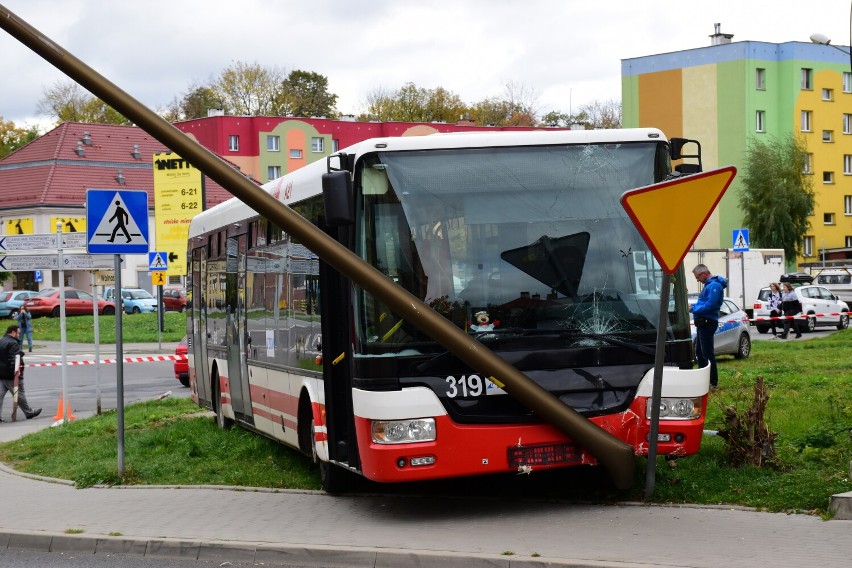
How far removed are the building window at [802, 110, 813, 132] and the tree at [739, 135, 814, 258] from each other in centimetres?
850

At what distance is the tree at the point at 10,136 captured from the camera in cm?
9344

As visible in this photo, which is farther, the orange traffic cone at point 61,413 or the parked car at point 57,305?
the parked car at point 57,305

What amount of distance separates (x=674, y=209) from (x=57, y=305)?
186ft

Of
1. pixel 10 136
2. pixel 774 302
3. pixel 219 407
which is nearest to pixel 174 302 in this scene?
pixel 10 136

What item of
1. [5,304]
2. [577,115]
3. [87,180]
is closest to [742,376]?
[5,304]

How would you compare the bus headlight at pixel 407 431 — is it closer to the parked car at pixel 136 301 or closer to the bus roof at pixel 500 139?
the bus roof at pixel 500 139

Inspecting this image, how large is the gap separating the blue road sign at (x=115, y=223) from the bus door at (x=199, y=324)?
3.83 m

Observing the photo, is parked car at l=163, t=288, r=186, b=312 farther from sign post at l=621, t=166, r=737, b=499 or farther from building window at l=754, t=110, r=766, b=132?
sign post at l=621, t=166, r=737, b=499

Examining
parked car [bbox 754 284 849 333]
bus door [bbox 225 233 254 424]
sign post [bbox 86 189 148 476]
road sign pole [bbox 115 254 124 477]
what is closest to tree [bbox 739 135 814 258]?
parked car [bbox 754 284 849 333]

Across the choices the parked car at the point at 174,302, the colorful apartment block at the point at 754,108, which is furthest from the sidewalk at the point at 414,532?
the colorful apartment block at the point at 754,108

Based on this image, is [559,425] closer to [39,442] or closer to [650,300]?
[650,300]

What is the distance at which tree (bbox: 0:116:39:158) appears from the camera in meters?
93.4

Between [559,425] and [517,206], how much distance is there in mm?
1652

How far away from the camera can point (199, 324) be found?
1836 centimetres
